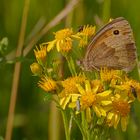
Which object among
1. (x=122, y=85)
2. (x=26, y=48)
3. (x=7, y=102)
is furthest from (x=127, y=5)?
(x=122, y=85)

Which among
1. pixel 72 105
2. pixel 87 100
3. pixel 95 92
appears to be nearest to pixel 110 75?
pixel 95 92

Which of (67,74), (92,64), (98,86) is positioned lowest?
(98,86)

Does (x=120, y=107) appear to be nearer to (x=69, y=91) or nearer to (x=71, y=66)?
(x=69, y=91)

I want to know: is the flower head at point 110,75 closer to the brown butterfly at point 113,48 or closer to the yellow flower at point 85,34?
the brown butterfly at point 113,48

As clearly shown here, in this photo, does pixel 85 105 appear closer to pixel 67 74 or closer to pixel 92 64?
pixel 92 64

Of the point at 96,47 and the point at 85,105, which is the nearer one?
the point at 85,105

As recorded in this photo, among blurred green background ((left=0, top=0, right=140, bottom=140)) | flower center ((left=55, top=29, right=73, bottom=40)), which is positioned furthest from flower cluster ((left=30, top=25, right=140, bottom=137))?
blurred green background ((left=0, top=0, right=140, bottom=140))
